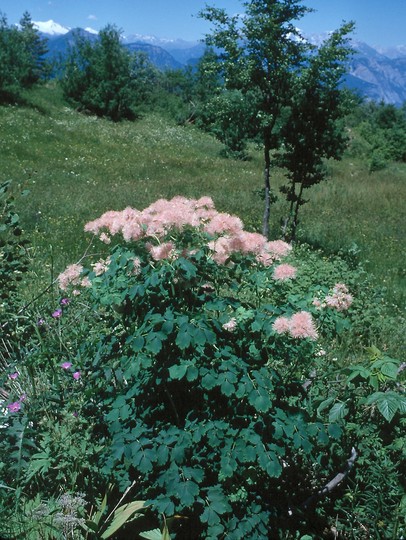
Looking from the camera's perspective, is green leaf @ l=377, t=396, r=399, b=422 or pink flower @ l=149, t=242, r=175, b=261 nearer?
green leaf @ l=377, t=396, r=399, b=422

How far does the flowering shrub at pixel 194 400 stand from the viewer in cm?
232

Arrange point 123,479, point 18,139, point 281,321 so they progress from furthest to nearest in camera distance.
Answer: point 18,139
point 123,479
point 281,321

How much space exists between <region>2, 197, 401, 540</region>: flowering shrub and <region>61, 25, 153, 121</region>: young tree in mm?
30006

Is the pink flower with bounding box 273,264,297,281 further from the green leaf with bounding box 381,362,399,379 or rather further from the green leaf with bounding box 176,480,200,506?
the green leaf with bounding box 176,480,200,506

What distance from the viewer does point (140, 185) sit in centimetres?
1491

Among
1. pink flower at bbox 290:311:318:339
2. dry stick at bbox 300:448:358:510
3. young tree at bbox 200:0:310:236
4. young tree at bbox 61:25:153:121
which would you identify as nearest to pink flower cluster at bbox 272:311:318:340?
pink flower at bbox 290:311:318:339

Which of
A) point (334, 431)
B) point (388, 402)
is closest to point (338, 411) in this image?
point (334, 431)

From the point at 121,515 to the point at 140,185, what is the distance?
42.7 feet

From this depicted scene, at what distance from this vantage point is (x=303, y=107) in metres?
9.32

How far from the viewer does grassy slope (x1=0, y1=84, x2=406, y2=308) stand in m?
9.57

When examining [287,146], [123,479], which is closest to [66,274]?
[123,479]

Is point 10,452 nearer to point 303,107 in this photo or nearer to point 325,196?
point 303,107

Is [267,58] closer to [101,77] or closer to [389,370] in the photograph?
[389,370]

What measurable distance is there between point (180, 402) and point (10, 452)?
3.23ft
